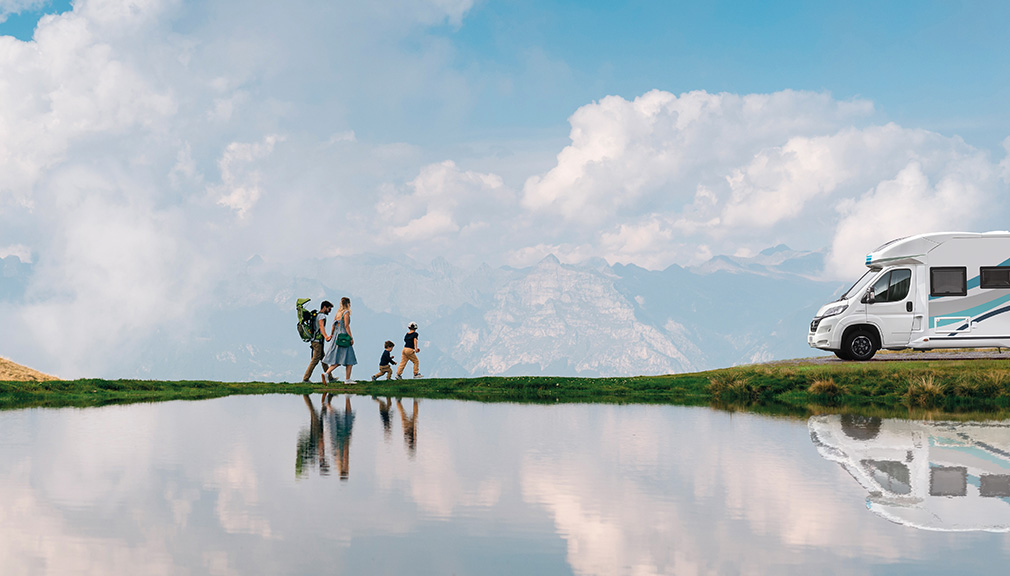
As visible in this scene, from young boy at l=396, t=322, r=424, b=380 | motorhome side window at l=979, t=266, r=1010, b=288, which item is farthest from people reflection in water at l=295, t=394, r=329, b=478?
motorhome side window at l=979, t=266, r=1010, b=288

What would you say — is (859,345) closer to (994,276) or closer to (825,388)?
(994,276)

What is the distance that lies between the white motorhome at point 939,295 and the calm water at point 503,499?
37.9 ft

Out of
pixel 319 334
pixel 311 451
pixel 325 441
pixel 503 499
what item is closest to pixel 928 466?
pixel 503 499

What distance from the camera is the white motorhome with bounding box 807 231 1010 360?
1077 inches

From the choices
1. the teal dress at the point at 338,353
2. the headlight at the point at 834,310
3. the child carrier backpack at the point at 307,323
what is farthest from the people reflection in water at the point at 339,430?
the headlight at the point at 834,310

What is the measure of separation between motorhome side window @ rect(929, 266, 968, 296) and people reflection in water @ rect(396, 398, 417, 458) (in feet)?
54.9

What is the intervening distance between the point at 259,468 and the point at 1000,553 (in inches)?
336

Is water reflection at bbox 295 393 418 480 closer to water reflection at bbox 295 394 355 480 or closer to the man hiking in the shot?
water reflection at bbox 295 394 355 480

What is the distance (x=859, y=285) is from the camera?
28.1 meters

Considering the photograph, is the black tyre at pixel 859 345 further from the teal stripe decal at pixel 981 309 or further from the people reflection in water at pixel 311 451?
the people reflection in water at pixel 311 451

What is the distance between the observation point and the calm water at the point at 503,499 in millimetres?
7523

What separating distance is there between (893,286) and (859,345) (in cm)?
210

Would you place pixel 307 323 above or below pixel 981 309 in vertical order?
below

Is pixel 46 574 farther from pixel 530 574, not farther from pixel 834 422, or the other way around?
pixel 834 422
